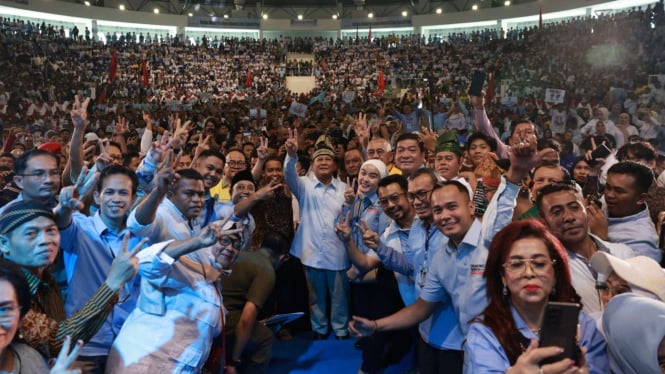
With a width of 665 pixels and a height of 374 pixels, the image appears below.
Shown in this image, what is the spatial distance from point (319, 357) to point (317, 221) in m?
1.09

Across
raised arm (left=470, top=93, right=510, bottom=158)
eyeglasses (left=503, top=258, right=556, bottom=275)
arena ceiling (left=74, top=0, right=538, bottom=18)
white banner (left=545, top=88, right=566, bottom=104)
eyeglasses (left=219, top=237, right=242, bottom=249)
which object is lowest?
eyeglasses (left=219, top=237, right=242, bottom=249)

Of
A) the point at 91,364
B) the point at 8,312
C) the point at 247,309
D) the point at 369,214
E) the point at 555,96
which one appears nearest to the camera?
the point at 8,312

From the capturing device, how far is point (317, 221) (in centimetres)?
461

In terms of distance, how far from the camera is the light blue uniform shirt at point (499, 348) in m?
1.75

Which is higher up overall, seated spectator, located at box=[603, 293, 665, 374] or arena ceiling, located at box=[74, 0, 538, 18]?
arena ceiling, located at box=[74, 0, 538, 18]

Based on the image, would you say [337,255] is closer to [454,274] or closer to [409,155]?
[409,155]

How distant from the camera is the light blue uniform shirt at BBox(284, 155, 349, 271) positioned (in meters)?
4.54

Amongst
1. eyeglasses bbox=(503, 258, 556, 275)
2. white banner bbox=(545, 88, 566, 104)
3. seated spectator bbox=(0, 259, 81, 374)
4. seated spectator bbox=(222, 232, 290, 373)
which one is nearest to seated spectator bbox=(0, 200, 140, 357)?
seated spectator bbox=(0, 259, 81, 374)

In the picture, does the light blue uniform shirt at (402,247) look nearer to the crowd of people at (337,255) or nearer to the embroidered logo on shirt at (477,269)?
the crowd of people at (337,255)

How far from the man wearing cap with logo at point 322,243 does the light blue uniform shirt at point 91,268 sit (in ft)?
6.40

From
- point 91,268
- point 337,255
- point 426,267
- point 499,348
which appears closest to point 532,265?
point 499,348

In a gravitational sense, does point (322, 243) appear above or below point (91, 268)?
below

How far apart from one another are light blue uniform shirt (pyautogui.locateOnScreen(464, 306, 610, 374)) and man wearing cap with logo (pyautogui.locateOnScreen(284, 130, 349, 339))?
2.71 metres

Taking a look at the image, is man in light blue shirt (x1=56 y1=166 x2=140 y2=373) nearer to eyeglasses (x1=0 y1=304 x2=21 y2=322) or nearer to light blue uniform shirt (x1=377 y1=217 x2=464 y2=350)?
eyeglasses (x1=0 y1=304 x2=21 y2=322)
